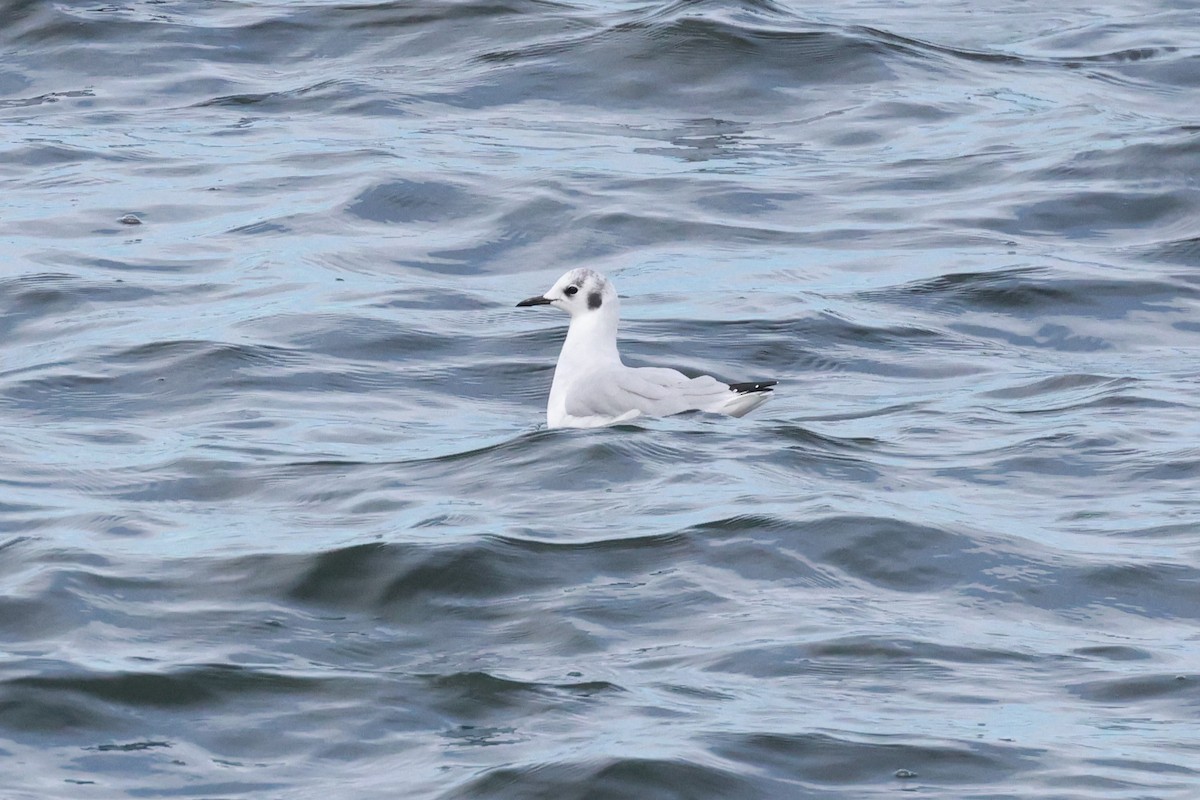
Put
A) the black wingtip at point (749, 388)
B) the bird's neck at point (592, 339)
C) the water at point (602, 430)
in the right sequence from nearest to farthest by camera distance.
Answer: the water at point (602, 430) → the black wingtip at point (749, 388) → the bird's neck at point (592, 339)

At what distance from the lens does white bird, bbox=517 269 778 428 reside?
373 inches

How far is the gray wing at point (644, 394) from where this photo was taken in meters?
9.47

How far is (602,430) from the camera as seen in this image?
9352mm

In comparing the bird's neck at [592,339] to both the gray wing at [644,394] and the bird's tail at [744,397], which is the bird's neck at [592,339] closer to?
the gray wing at [644,394]

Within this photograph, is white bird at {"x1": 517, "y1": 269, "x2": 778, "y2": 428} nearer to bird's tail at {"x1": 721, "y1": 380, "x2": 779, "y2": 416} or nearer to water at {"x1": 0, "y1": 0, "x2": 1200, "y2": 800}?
bird's tail at {"x1": 721, "y1": 380, "x2": 779, "y2": 416}

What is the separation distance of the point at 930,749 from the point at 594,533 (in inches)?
88.9

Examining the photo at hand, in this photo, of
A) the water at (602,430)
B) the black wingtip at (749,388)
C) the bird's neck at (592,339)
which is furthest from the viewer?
the bird's neck at (592,339)

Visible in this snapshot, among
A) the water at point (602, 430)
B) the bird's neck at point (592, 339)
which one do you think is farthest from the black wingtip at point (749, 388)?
the bird's neck at point (592, 339)

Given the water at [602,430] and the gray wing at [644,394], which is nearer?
the water at [602,430]

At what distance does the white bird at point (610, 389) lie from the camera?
948 cm

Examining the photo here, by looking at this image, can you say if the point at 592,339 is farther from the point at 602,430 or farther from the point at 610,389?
the point at 602,430

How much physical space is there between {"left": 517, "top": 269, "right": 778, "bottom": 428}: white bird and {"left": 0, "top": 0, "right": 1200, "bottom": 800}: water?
14cm

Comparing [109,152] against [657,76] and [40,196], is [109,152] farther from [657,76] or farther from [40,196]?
[657,76]

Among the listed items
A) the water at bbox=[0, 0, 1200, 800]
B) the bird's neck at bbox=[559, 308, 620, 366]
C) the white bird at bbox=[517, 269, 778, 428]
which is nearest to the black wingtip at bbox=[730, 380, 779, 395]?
the white bird at bbox=[517, 269, 778, 428]
